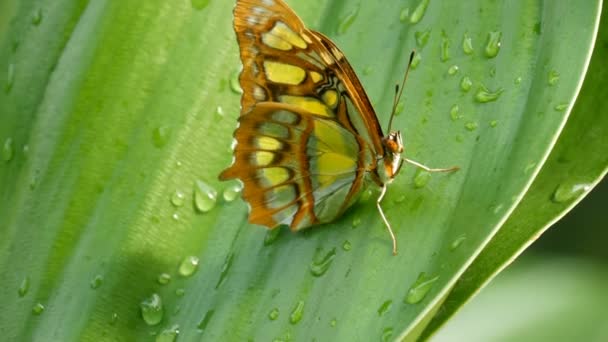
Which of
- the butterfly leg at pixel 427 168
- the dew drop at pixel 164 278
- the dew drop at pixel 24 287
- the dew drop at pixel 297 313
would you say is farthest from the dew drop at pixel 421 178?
the dew drop at pixel 24 287

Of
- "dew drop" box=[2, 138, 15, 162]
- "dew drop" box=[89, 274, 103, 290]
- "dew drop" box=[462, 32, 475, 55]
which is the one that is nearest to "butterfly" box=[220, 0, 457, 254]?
"dew drop" box=[462, 32, 475, 55]

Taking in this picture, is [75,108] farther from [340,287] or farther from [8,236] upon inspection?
[340,287]

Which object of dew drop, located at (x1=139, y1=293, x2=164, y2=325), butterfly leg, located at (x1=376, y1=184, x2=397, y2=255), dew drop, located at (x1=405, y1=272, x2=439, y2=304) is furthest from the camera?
dew drop, located at (x1=139, y1=293, x2=164, y2=325)

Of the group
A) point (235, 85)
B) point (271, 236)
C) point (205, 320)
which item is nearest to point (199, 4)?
point (235, 85)

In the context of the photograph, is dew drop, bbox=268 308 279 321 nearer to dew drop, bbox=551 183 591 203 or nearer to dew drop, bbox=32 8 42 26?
dew drop, bbox=551 183 591 203

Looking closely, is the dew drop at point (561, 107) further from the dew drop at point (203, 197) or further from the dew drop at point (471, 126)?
the dew drop at point (203, 197)

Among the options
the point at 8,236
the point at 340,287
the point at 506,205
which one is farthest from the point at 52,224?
the point at 506,205
